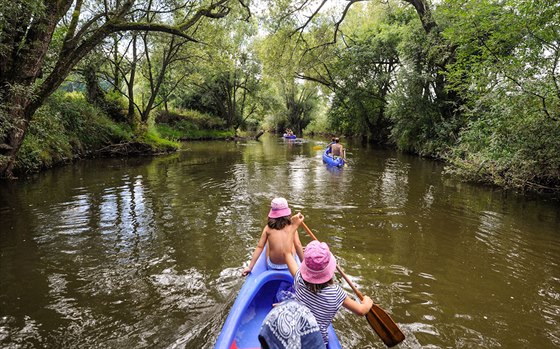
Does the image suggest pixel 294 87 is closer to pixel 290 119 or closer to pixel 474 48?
pixel 290 119

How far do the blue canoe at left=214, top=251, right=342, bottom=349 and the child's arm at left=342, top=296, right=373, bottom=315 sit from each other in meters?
0.23

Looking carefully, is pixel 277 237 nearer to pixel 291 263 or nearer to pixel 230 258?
pixel 291 263

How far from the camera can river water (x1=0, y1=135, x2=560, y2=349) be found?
328 cm

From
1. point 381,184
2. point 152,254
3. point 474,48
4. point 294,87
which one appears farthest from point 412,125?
point 294,87

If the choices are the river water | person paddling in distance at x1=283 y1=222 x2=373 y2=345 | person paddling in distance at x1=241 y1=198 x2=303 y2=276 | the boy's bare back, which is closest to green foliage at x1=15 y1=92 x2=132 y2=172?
the river water

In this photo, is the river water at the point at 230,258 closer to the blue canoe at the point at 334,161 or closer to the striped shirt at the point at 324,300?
the striped shirt at the point at 324,300

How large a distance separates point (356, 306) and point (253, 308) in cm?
116

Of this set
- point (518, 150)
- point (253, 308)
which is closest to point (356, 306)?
point (253, 308)

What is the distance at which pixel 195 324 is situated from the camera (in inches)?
131

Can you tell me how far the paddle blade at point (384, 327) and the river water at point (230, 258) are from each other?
329mm

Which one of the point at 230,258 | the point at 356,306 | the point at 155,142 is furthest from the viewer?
the point at 155,142

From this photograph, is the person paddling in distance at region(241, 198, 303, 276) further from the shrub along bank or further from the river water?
the shrub along bank

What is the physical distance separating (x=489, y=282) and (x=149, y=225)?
547cm

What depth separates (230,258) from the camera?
489 cm
